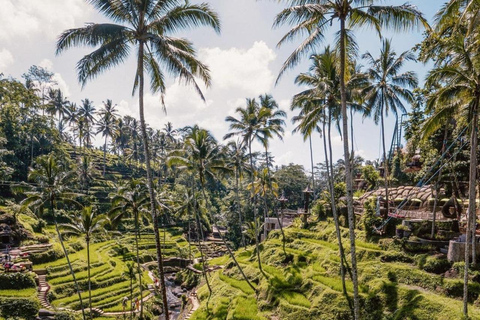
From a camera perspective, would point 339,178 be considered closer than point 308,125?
No

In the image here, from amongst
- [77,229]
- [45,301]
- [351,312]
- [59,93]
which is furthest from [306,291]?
[59,93]

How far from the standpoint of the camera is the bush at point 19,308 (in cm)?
2105

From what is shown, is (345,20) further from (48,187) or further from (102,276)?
(102,276)

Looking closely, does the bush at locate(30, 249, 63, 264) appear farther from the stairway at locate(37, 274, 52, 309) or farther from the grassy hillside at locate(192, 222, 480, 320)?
the grassy hillside at locate(192, 222, 480, 320)

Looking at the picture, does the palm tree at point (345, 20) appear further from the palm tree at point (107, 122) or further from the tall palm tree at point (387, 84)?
the palm tree at point (107, 122)

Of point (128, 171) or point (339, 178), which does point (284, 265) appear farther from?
point (128, 171)

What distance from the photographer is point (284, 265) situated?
23.2 metres

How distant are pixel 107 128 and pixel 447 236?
68.1m

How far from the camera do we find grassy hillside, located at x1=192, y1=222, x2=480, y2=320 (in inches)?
501

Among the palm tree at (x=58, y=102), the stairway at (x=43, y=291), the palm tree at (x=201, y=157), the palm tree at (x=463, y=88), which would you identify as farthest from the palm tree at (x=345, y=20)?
the palm tree at (x=58, y=102)

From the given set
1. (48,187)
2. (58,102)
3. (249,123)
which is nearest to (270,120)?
(249,123)

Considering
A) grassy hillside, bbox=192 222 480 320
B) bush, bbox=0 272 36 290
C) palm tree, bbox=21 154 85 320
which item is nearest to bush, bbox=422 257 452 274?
grassy hillside, bbox=192 222 480 320

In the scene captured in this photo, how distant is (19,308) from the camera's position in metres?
21.6

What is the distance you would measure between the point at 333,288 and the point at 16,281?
82.9ft
